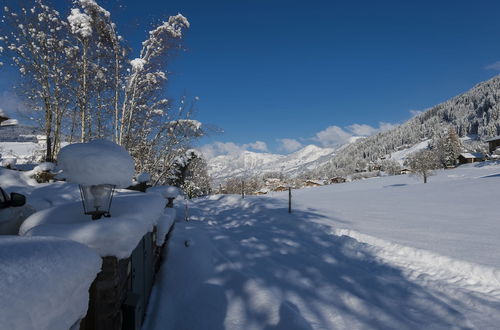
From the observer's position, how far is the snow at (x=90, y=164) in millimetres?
2607

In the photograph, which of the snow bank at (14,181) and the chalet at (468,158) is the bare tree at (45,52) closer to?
the snow bank at (14,181)

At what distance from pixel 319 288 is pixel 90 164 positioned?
450 centimetres

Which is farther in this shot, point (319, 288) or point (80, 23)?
point (80, 23)

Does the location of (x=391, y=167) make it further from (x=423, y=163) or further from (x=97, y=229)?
(x=97, y=229)

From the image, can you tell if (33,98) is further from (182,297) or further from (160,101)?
(182,297)

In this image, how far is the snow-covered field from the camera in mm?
4152

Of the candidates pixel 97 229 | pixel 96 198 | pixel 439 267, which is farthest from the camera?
pixel 439 267

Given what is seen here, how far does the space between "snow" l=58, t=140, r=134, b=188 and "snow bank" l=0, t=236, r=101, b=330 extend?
977mm

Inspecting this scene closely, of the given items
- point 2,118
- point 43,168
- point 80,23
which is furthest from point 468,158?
point 2,118

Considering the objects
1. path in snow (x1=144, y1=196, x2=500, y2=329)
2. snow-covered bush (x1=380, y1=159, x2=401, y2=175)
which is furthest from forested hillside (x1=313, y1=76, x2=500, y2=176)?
path in snow (x1=144, y1=196, x2=500, y2=329)

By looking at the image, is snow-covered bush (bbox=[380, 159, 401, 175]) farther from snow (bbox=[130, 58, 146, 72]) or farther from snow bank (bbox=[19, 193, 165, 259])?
snow bank (bbox=[19, 193, 165, 259])

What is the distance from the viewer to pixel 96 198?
9.00 feet

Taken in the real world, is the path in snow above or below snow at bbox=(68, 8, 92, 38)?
below

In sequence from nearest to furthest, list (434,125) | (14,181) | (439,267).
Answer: (439,267)
(14,181)
(434,125)
